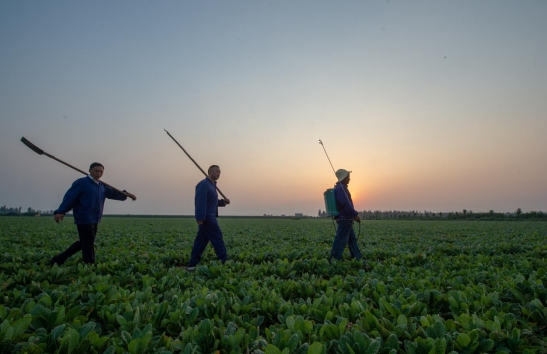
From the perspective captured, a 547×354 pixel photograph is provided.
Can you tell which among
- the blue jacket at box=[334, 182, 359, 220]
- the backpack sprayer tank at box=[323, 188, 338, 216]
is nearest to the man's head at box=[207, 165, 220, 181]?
the backpack sprayer tank at box=[323, 188, 338, 216]

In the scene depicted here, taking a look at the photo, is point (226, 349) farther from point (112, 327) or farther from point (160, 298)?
point (160, 298)

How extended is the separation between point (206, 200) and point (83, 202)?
2603 millimetres

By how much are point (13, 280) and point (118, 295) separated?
2.78 metres

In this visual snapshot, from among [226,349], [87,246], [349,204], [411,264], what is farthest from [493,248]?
[87,246]

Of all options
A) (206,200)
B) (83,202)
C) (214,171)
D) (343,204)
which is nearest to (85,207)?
(83,202)

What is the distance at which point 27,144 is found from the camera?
6.86 m

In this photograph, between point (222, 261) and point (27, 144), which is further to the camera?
point (222, 261)

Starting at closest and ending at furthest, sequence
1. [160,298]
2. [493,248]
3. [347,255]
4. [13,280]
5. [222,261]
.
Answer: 1. [160,298]
2. [13,280]
3. [222,261]
4. [347,255]
5. [493,248]

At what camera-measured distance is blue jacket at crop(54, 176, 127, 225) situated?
680 centimetres

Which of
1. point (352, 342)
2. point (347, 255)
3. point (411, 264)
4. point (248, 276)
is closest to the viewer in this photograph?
point (352, 342)

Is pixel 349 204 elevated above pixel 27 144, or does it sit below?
below

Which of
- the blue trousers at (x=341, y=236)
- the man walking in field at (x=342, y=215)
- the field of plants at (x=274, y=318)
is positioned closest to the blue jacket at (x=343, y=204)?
the man walking in field at (x=342, y=215)

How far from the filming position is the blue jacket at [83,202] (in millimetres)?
6797

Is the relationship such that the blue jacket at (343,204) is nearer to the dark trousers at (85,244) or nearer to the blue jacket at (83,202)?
the blue jacket at (83,202)
